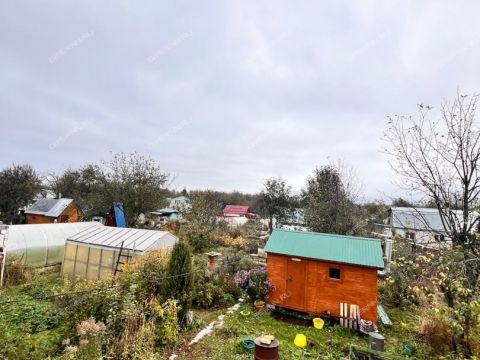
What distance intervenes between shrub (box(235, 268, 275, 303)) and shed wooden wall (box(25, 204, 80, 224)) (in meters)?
25.2

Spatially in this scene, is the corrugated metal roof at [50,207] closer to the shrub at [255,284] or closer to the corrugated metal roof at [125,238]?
the corrugated metal roof at [125,238]

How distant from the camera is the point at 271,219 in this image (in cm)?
3131

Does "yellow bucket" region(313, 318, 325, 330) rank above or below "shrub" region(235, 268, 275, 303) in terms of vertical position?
below

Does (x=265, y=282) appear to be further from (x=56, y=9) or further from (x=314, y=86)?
(x=56, y=9)

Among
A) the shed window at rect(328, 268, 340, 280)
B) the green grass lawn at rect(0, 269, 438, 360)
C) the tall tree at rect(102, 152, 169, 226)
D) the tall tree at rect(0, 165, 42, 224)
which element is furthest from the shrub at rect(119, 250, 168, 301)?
the tall tree at rect(0, 165, 42, 224)

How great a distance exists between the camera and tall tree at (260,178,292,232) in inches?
1233

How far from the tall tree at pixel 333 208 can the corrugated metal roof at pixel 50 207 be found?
2488 cm

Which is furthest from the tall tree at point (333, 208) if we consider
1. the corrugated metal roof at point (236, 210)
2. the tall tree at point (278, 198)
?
the corrugated metal roof at point (236, 210)

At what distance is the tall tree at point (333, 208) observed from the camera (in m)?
18.2

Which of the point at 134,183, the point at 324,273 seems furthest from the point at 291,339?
the point at 134,183

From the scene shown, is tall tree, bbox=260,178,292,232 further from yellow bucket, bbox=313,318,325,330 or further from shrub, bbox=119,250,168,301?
shrub, bbox=119,250,168,301

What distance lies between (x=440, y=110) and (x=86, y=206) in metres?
36.2

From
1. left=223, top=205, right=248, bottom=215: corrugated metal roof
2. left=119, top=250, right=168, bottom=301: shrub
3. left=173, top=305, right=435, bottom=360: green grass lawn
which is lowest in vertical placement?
left=173, top=305, right=435, bottom=360: green grass lawn

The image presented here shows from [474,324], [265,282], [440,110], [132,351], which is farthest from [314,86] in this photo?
[132,351]
